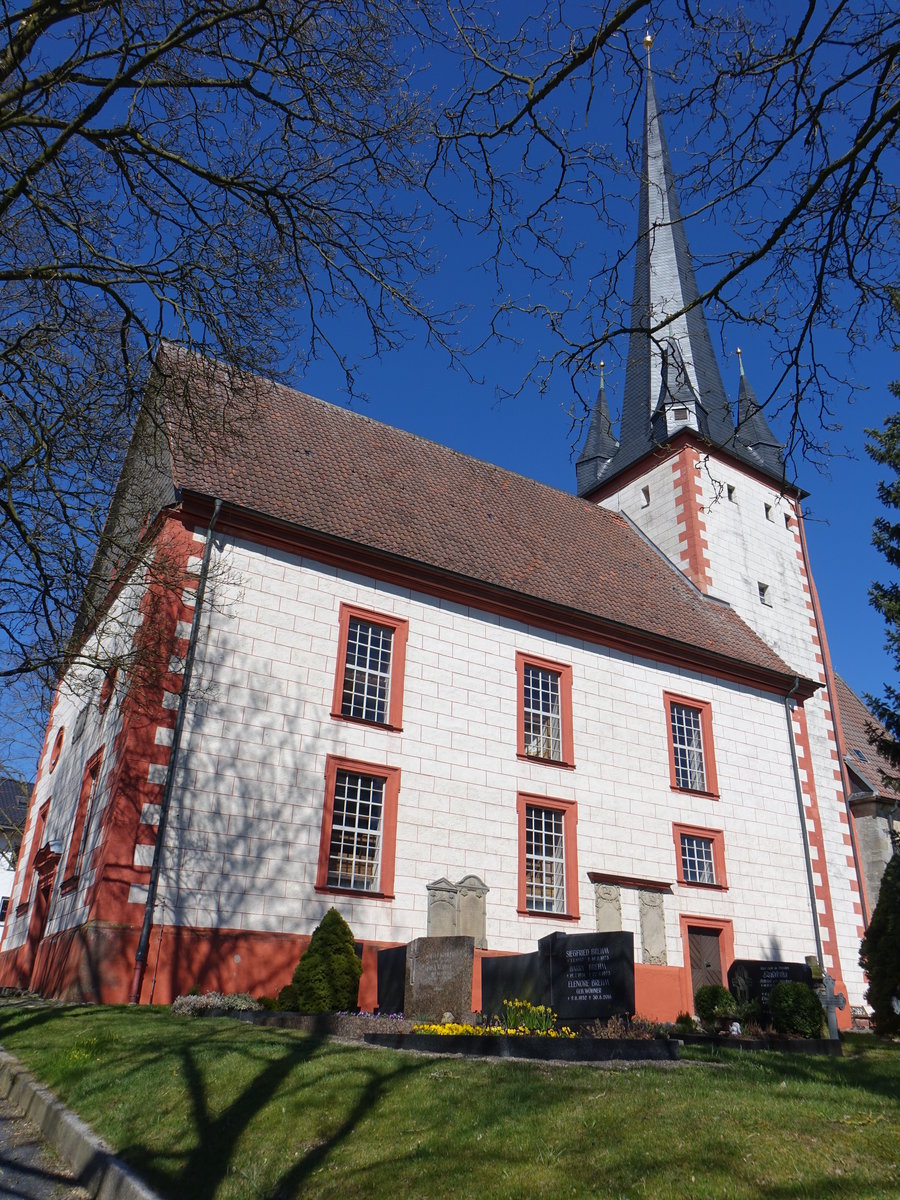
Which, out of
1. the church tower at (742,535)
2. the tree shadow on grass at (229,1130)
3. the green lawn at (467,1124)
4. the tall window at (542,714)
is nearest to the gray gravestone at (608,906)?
the tall window at (542,714)

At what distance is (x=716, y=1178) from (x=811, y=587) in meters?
27.4

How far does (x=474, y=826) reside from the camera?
57.5 feet

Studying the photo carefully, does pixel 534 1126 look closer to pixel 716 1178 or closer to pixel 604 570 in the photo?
pixel 716 1178

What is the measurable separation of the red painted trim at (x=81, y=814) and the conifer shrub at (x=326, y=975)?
195 inches

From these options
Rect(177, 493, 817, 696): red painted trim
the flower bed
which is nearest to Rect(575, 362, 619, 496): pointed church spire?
Rect(177, 493, 817, 696): red painted trim

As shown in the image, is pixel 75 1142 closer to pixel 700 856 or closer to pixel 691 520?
pixel 700 856

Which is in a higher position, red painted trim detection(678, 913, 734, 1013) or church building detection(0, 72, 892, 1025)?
church building detection(0, 72, 892, 1025)

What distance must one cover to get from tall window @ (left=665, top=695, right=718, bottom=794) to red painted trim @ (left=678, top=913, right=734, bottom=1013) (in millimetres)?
2768

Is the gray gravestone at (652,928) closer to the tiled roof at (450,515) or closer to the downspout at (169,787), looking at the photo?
the tiled roof at (450,515)

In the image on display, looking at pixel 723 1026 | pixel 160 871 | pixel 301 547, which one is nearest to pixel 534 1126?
pixel 160 871

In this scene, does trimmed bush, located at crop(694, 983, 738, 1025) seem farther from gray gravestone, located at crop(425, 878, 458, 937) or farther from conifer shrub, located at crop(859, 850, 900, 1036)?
gray gravestone, located at crop(425, 878, 458, 937)

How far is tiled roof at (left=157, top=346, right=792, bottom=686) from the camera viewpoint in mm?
18047

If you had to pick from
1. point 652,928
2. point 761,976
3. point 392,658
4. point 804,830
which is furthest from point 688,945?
point 392,658

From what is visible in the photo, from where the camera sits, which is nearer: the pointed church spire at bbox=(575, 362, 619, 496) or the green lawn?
the green lawn
